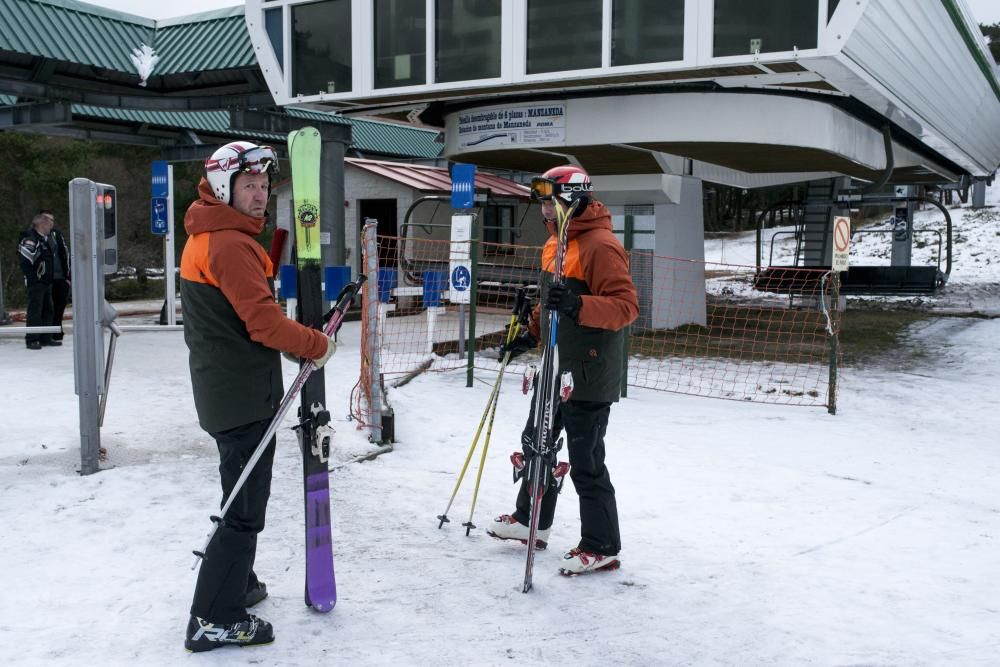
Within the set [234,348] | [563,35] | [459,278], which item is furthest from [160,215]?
[234,348]

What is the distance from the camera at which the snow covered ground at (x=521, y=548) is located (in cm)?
359

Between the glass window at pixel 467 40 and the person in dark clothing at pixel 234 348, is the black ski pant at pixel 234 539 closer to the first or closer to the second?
the person in dark clothing at pixel 234 348

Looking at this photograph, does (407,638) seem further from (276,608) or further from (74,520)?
(74,520)

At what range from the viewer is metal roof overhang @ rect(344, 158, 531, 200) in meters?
18.2

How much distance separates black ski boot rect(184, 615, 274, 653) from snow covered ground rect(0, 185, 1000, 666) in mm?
64

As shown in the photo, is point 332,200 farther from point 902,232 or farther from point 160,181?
point 902,232

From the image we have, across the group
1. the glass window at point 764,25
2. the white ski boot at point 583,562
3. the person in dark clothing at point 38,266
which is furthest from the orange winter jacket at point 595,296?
the person in dark clothing at point 38,266

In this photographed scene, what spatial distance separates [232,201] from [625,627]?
2.41 metres

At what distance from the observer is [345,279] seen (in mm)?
10094

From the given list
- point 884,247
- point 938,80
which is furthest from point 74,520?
point 884,247

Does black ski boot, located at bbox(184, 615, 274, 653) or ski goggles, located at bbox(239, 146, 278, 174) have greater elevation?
ski goggles, located at bbox(239, 146, 278, 174)

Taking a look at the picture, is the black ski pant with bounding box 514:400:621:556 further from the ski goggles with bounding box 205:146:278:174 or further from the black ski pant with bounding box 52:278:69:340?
the black ski pant with bounding box 52:278:69:340

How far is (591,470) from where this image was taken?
421cm

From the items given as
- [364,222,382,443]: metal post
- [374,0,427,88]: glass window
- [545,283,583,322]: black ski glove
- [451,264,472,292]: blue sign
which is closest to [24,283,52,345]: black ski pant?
[451,264,472,292]: blue sign
